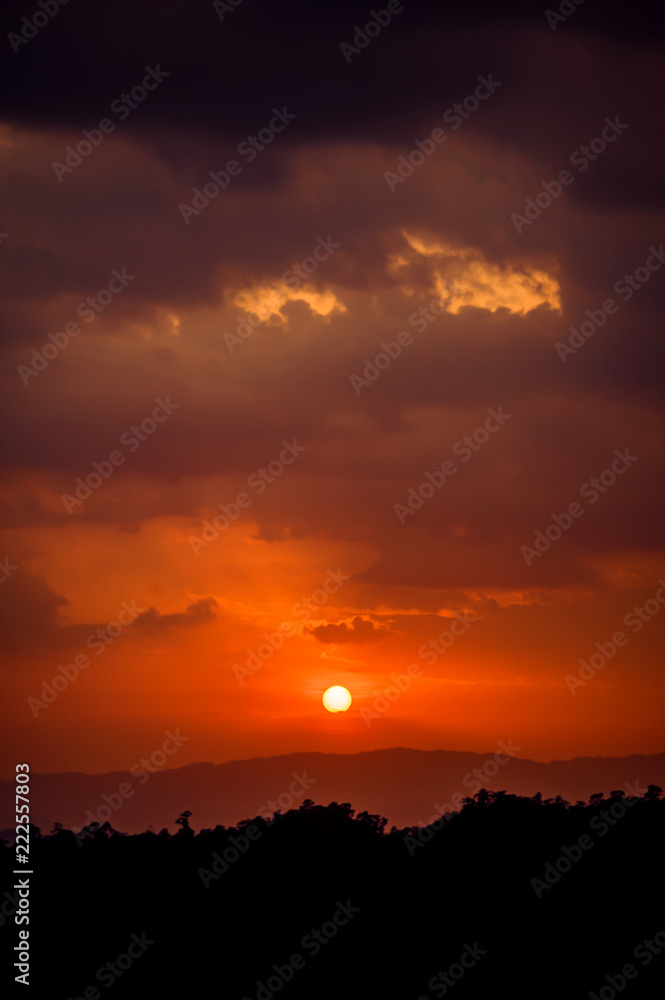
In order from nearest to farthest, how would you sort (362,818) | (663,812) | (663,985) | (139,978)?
(663,985) → (139,978) → (663,812) → (362,818)

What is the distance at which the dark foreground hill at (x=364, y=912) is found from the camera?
140 ft

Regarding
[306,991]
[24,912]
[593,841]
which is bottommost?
[306,991]

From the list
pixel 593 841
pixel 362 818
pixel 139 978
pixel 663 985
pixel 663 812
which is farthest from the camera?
pixel 362 818

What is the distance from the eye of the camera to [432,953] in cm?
4416

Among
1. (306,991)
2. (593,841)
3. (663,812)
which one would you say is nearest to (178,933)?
(306,991)

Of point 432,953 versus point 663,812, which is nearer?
point 432,953

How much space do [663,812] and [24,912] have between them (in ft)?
103

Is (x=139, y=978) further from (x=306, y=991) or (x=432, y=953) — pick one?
(x=432, y=953)

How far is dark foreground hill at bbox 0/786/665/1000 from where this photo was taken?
4278 cm

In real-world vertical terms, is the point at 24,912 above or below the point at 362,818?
below

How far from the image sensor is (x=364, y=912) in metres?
46.3

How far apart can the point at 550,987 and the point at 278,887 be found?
13532 mm

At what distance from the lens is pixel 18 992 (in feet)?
136

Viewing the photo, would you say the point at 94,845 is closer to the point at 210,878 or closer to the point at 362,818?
the point at 210,878
